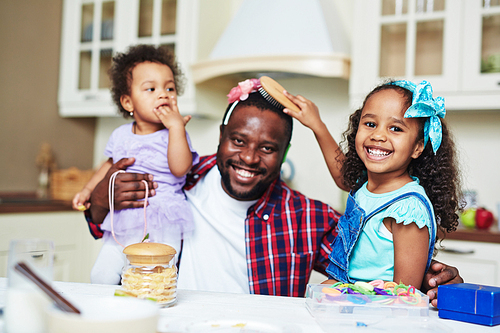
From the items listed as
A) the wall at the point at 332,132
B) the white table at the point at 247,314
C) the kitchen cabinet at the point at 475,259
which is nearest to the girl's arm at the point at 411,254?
the white table at the point at 247,314

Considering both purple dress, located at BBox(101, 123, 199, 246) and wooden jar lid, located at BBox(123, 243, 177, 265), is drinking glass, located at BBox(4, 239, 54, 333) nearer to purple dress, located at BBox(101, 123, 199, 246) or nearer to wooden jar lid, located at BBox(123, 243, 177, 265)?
wooden jar lid, located at BBox(123, 243, 177, 265)

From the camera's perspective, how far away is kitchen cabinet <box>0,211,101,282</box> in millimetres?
2318

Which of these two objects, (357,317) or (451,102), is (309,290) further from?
(451,102)

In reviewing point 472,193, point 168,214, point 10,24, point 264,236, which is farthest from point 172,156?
point 10,24

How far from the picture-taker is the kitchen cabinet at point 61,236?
2.32 m

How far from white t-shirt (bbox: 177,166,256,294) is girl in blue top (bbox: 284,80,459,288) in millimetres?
364

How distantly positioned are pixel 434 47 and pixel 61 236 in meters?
2.25

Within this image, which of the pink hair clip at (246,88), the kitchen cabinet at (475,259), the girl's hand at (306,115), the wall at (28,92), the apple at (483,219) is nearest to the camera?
the girl's hand at (306,115)

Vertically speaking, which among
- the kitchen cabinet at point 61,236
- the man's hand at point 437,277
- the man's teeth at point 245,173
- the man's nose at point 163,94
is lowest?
the kitchen cabinet at point 61,236

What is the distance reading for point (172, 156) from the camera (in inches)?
52.3

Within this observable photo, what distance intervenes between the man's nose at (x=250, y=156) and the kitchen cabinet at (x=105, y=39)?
1447 mm

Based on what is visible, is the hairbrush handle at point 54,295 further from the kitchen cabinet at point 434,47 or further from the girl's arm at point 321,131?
the kitchen cabinet at point 434,47

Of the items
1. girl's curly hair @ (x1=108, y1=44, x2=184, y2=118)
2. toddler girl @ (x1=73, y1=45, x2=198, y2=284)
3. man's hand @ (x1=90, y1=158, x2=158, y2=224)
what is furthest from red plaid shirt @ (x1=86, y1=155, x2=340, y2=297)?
girl's curly hair @ (x1=108, y1=44, x2=184, y2=118)

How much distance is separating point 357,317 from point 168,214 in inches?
27.7
